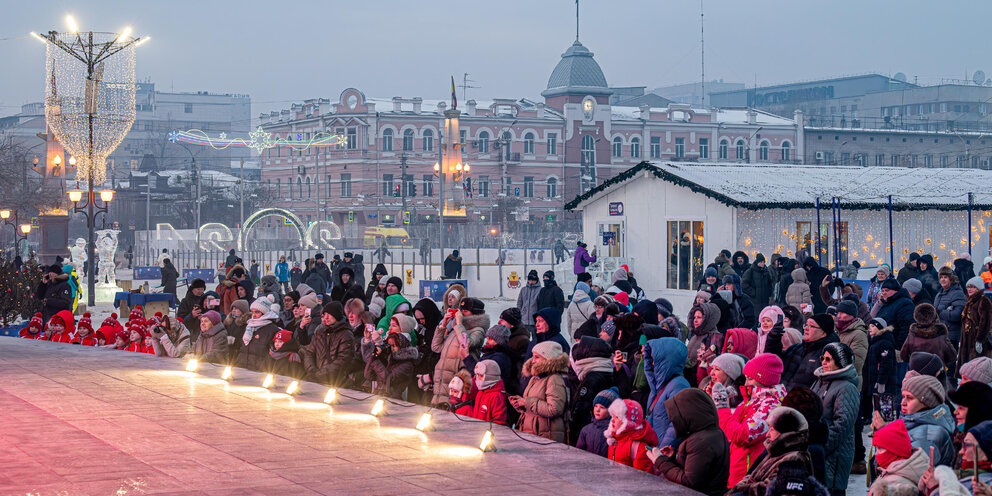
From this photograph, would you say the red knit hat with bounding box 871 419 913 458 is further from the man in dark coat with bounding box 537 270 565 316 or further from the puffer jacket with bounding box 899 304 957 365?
the man in dark coat with bounding box 537 270 565 316

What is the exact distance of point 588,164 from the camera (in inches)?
3241

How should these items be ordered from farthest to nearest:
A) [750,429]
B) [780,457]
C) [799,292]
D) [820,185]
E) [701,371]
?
[820,185], [799,292], [701,371], [750,429], [780,457]

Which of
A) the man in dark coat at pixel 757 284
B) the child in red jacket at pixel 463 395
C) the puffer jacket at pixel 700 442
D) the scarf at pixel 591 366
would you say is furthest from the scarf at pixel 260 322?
the man in dark coat at pixel 757 284

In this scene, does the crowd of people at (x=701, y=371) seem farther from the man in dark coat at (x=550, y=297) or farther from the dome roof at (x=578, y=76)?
the dome roof at (x=578, y=76)

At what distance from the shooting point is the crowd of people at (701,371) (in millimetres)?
6906

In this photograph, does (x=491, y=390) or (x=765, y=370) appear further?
(x=491, y=390)

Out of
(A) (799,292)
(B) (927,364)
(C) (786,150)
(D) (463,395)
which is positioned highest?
(C) (786,150)

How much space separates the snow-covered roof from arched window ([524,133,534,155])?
164 feet

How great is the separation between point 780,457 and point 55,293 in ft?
61.5

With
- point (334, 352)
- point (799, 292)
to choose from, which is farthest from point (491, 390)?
point (799, 292)

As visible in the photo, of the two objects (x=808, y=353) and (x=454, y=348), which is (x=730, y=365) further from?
(x=454, y=348)

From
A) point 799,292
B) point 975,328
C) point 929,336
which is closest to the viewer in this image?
point 929,336

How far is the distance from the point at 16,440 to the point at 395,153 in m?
70.9

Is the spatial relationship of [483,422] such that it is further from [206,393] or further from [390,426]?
[206,393]
